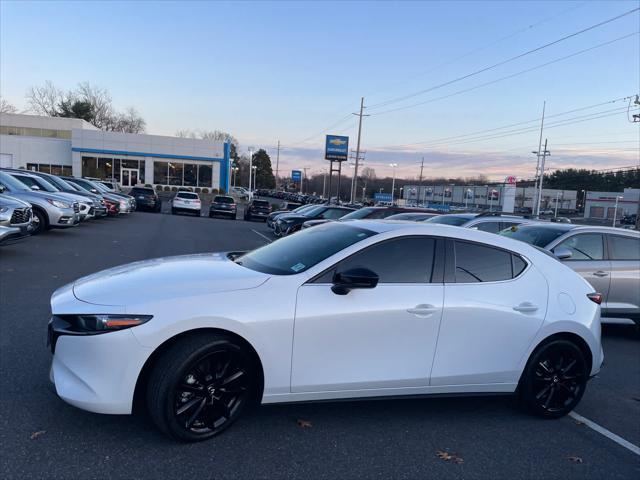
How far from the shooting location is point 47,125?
2285 inches

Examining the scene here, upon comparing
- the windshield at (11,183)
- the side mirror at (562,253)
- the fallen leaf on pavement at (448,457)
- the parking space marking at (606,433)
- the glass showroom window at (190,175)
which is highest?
the glass showroom window at (190,175)

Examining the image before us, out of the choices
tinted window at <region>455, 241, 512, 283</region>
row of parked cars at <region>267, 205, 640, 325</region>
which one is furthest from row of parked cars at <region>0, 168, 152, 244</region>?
tinted window at <region>455, 241, 512, 283</region>

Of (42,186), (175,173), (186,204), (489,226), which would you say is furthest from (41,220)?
(175,173)

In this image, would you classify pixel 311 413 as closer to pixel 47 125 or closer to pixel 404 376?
pixel 404 376

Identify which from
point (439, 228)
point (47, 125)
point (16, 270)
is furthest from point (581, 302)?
point (47, 125)

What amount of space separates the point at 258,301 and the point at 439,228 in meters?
1.81

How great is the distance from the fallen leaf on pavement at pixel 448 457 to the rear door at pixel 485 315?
0.54m

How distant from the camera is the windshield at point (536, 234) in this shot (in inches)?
297

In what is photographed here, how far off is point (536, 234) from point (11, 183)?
Result: 13359mm

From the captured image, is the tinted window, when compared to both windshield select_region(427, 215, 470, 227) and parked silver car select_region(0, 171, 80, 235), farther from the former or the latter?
parked silver car select_region(0, 171, 80, 235)

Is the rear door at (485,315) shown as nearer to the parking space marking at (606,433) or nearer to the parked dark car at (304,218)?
the parking space marking at (606,433)

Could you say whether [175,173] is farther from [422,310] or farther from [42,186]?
[422,310]

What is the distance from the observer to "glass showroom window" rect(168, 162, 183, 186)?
49.7 meters

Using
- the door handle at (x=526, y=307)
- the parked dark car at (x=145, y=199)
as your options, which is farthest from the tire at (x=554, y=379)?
the parked dark car at (x=145, y=199)
